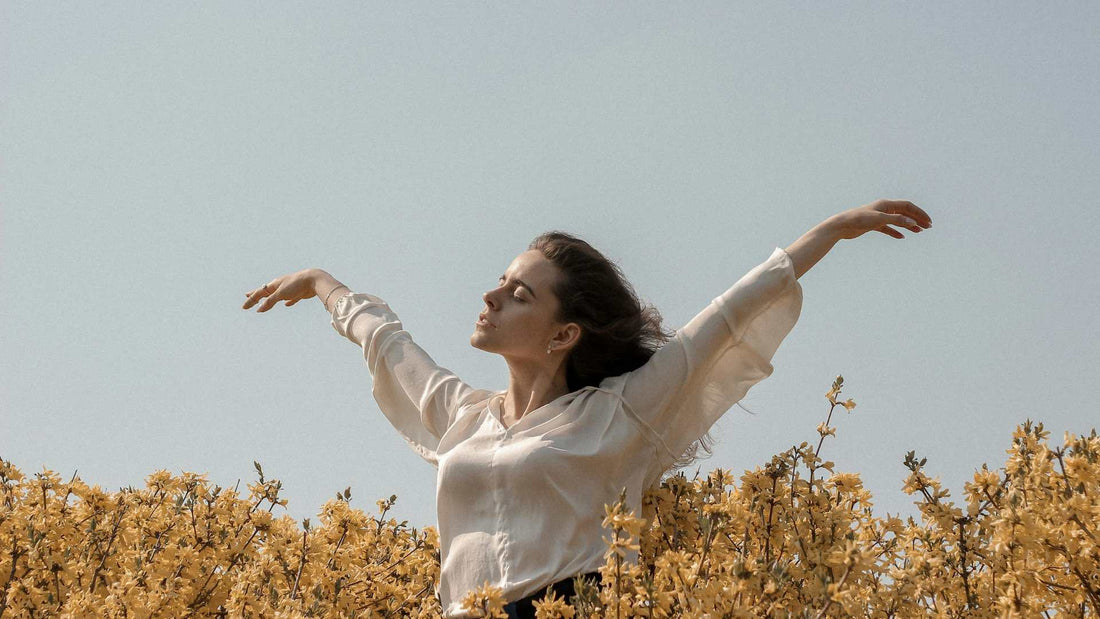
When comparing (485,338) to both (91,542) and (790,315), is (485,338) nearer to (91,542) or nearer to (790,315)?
(790,315)

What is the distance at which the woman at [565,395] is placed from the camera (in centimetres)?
275

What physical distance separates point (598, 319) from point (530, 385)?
26cm

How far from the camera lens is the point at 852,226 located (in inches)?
115

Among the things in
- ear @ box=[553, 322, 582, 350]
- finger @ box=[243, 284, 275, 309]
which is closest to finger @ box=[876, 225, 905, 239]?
ear @ box=[553, 322, 582, 350]

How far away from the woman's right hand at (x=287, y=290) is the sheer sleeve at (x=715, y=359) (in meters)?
1.15

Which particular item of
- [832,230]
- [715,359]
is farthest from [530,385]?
[832,230]

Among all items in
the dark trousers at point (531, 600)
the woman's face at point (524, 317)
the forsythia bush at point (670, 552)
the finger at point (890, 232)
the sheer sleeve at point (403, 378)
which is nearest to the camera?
the forsythia bush at point (670, 552)

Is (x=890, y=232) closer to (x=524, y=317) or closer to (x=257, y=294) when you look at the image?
(x=524, y=317)

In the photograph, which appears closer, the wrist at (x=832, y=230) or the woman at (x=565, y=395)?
the woman at (x=565, y=395)

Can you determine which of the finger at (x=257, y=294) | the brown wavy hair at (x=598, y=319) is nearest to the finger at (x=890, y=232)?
the brown wavy hair at (x=598, y=319)

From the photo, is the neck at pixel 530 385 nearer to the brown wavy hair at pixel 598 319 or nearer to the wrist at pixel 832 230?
the brown wavy hair at pixel 598 319

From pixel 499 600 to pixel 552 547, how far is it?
1.64 ft

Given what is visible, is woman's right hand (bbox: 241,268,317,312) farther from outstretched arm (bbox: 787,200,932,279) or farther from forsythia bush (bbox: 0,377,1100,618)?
outstretched arm (bbox: 787,200,932,279)

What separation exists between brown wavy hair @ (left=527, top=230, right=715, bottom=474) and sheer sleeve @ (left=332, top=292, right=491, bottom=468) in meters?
0.31
